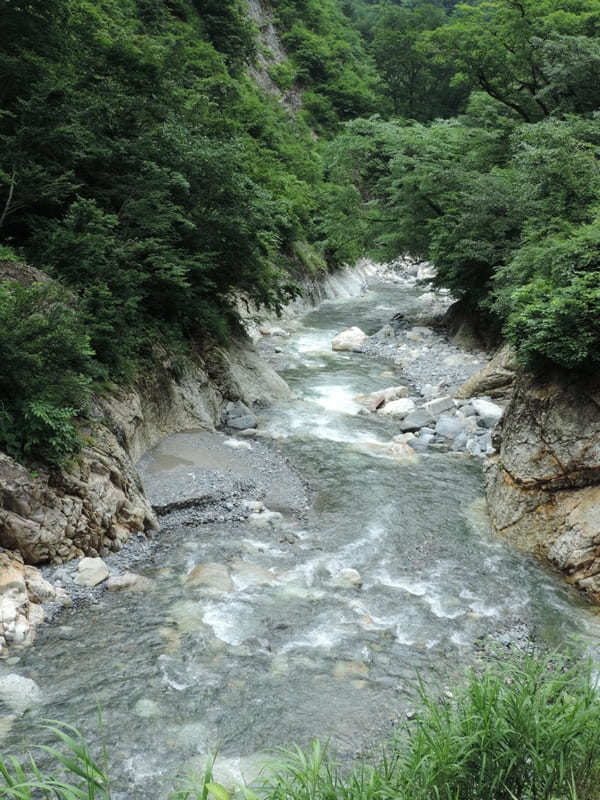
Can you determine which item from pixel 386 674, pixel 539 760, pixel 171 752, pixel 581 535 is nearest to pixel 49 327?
pixel 171 752

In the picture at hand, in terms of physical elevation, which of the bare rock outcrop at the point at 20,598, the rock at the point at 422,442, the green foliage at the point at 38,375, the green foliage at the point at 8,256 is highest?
the green foliage at the point at 8,256

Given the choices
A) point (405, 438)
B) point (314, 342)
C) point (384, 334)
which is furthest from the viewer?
point (384, 334)

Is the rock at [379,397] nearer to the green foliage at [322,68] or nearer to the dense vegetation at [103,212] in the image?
the dense vegetation at [103,212]

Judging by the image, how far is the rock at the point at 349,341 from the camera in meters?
20.4

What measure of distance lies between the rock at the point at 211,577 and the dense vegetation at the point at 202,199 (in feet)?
7.32

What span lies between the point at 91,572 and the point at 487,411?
966cm

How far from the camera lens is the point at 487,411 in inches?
516

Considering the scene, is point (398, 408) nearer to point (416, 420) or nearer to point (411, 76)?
point (416, 420)

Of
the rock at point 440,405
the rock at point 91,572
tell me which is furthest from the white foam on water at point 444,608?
the rock at point 440,405

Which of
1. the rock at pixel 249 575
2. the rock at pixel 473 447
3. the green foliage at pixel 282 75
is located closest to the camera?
the rock at pixel 249 575

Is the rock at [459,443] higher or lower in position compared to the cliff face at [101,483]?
lower

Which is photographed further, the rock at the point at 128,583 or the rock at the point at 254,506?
the rock at the point at 254,506

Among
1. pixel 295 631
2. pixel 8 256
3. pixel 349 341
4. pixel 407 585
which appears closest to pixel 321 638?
pixel 295 631

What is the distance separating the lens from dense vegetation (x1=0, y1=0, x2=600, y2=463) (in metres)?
7.96
